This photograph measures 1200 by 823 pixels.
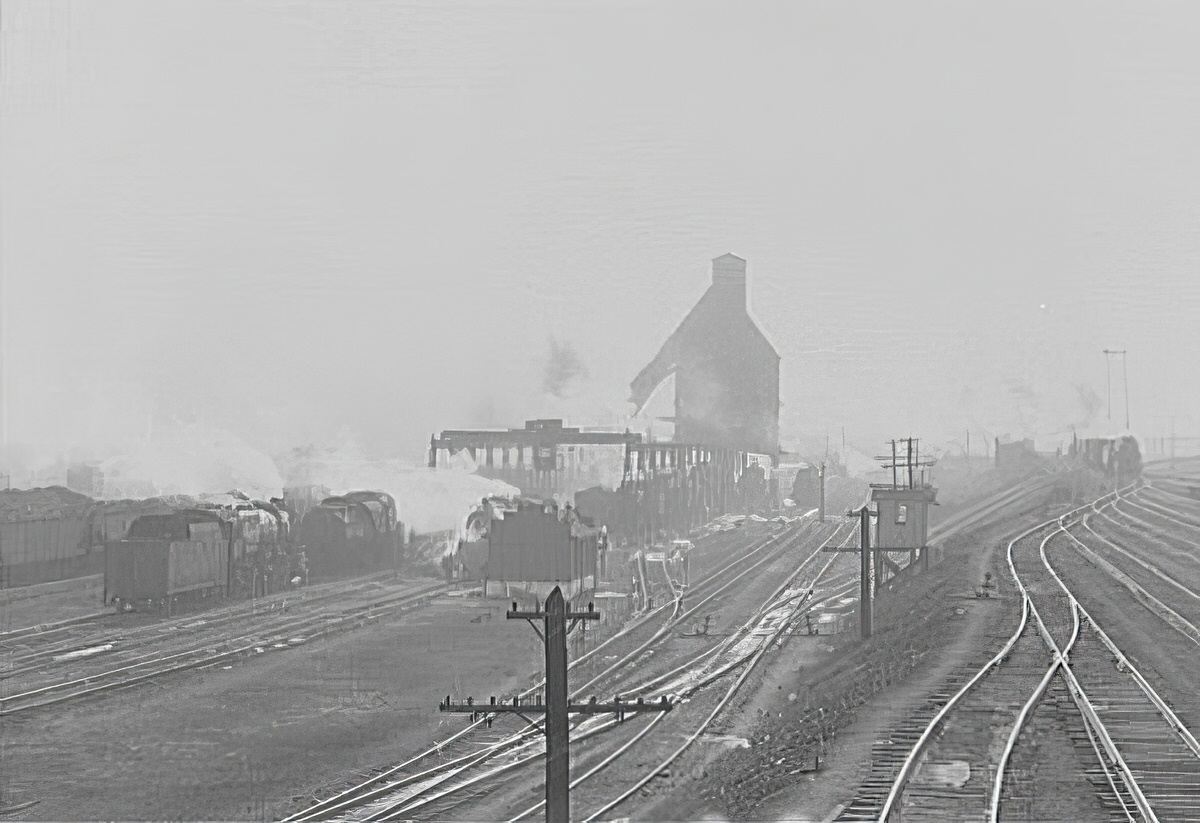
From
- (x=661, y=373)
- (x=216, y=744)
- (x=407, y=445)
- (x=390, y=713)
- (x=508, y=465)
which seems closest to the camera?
(x=216, y=744)

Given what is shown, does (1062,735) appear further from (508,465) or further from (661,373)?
(508,465)

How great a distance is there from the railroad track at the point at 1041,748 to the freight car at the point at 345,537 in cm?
1783

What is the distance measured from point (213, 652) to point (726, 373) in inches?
456

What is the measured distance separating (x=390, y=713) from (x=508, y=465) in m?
15.0

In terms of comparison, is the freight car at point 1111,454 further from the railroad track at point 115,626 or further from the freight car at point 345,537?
the freight car at point 345,537

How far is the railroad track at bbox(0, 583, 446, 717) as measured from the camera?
60.7 ft

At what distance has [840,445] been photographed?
27609 millimetres

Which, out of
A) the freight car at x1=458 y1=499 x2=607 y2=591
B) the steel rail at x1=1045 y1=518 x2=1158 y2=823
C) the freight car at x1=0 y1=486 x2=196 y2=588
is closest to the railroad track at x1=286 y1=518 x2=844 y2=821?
the freight car at x1=458 y1=499 x2=607 y2=591

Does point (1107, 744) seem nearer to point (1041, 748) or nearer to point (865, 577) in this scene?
point (1041, 748)

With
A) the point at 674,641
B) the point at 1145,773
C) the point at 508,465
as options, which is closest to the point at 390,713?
the point at 674,641

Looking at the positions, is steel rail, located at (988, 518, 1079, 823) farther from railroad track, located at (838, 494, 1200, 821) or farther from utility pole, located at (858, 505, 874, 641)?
utility pole, located at (858, 505, 874, 641)

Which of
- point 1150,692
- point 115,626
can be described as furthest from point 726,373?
point 115,626

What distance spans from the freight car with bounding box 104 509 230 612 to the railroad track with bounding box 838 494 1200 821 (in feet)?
54.1

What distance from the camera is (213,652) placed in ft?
70.4
